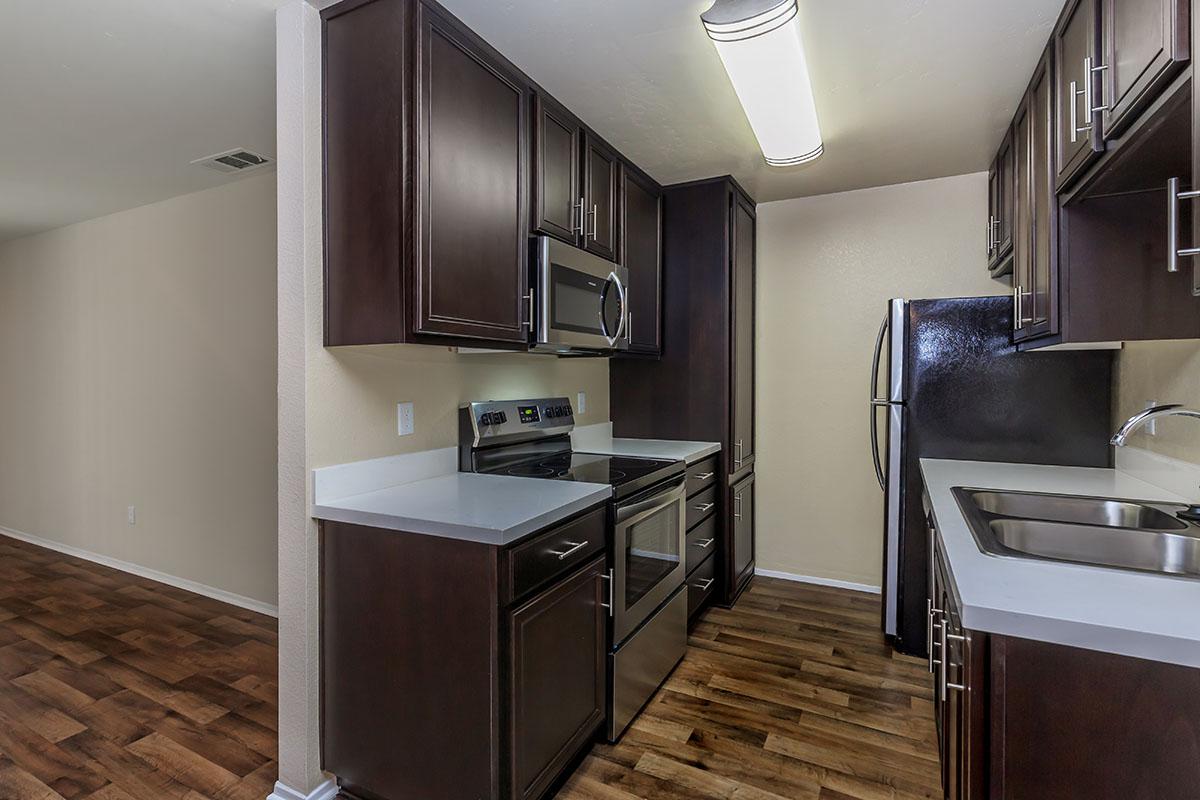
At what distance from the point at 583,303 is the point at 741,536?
1.79 meters

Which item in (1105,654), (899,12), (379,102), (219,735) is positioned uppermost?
(899,12)

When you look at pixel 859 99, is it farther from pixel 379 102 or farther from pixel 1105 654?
pixel 1105 654

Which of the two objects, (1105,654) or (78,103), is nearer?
(1105,654)

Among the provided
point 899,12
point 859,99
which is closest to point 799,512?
point 859,99

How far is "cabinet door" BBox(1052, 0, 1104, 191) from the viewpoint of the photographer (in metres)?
1.47

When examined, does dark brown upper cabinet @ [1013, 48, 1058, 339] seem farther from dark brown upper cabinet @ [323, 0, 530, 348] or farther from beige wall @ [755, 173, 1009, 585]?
dark brown upper cabinet @ [323, 0, 530, 348]

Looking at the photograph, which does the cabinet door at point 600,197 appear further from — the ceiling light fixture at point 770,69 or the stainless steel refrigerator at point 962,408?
the stainless steel refrigerator at point 962,408

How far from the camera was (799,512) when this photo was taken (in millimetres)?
3711

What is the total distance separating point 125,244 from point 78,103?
175cm

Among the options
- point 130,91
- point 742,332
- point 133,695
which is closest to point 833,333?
point 742,332

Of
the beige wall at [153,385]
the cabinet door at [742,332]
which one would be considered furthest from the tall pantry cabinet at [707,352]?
the beige wall at [153,385]

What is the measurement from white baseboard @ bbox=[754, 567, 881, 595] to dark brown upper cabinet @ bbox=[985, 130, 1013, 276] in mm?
1841

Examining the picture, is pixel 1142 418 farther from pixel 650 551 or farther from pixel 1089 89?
pixel 650 551

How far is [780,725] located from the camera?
2197mm
